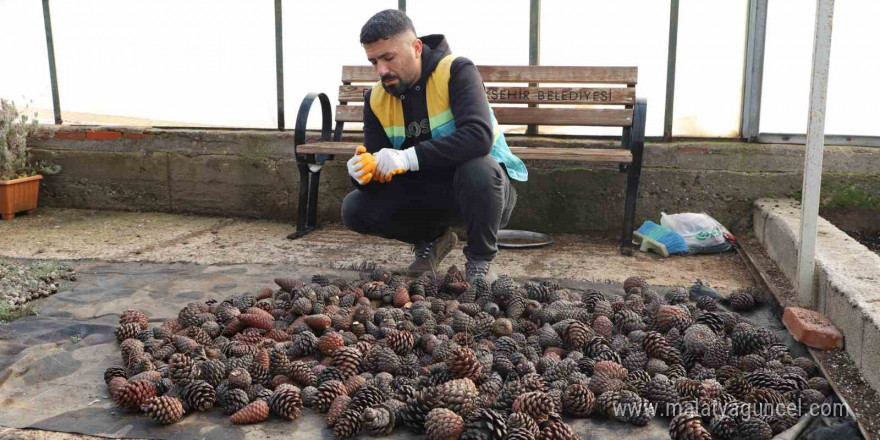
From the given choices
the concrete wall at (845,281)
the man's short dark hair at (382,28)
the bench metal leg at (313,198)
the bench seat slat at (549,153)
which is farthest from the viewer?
the bench metal leg at (313,198)

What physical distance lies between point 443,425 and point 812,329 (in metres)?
1.34

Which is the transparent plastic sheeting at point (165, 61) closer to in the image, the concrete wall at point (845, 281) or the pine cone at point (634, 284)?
the pine cone at point (634, 284)

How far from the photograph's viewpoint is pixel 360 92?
185 inches

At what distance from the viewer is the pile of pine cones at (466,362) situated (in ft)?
6.78

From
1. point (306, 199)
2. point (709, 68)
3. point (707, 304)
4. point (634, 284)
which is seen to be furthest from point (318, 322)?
point (709, 68)

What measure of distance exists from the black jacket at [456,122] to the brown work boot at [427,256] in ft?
1.26

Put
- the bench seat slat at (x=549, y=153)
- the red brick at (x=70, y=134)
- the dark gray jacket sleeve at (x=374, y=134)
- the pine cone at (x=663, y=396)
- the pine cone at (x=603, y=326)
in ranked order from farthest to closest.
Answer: the red brick at (x=70, y=134) < the bench seat slat at (x=549, y=153) < the dark gray jacket sleeve at (x=374, y=134) < the pine cone at (x=603, y=326) < the pine cone at (x=663, y=396)

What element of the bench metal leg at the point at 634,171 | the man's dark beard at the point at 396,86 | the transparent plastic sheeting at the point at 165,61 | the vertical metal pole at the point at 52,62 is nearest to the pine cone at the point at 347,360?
the man's dark beard at the point at 396,86

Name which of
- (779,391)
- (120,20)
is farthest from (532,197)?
(120,20)

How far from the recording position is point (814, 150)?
8.75ft

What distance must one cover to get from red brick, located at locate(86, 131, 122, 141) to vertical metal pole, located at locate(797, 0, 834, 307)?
434cm

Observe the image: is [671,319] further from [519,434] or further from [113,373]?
[113,373]

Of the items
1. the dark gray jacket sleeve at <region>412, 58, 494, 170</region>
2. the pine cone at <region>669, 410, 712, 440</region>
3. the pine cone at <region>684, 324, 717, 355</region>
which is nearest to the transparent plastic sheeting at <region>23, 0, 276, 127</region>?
the dark gray jacket sleeve at <region>412, 58, 494, 170</region>

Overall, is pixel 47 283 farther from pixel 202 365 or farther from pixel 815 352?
pixel 815 352
